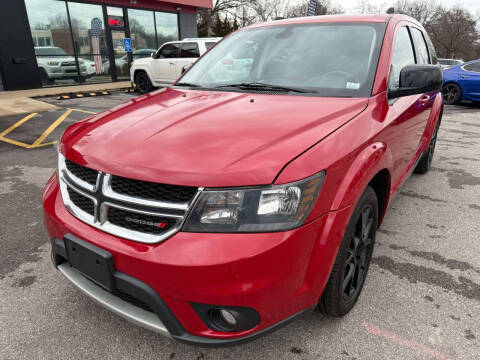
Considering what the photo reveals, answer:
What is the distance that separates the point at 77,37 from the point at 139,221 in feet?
46.3

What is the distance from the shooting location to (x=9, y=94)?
11.3 meters

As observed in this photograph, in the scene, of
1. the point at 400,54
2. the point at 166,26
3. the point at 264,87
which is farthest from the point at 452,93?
the point at 166,26

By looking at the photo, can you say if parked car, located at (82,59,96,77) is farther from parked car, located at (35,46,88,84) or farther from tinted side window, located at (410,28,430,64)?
tinted side window, located at (410,28,430,64)

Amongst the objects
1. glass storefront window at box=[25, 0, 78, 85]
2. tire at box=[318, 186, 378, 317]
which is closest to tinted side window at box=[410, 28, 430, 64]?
tire at box=[318, 186, 378, 317]

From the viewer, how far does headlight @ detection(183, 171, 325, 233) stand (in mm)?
1426

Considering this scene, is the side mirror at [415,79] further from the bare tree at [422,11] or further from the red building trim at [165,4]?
the bare tree at [422,11]

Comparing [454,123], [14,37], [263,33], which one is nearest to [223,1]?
[14,37]

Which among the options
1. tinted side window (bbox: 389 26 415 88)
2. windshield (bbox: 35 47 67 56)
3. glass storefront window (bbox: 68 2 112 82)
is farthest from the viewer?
glass storefront window (bbox: 68 2 112 82)

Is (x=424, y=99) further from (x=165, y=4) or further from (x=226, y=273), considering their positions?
(x=165, y=4)

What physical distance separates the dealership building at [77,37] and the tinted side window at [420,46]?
41.5 feet

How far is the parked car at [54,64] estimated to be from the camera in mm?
12531

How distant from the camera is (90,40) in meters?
13.7

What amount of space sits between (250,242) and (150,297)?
1.61ft

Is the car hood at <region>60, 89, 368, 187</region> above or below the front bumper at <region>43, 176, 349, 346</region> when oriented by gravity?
above
